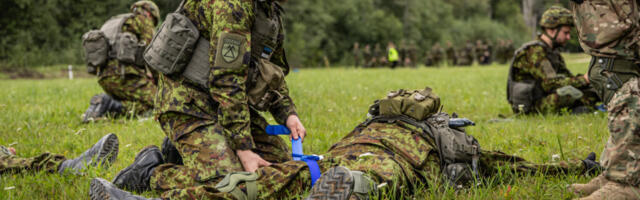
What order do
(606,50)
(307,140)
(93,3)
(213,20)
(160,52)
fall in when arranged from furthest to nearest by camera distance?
(93,3)
(307,140)
(160,52)
(213,20)
(606,50)

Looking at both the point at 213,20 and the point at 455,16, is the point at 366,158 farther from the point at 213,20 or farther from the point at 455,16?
the point at 455,16

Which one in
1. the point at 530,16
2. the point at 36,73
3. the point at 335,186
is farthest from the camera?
the point at 530,16

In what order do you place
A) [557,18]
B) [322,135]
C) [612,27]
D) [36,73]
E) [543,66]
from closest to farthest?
[612,27] < [322,135] < [557,18] < [543,66] < [36,73]

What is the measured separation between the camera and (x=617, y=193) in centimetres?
263

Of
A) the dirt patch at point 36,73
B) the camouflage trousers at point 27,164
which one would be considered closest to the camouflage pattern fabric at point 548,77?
the camouflage trousers at point 27,164

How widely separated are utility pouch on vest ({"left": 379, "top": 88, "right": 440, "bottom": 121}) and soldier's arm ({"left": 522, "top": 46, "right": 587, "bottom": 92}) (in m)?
3.63

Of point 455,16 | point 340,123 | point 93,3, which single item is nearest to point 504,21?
point 455,16

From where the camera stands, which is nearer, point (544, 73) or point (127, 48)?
point (544, 73)

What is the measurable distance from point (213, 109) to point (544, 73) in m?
4.77

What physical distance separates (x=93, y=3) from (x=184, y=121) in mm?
21797

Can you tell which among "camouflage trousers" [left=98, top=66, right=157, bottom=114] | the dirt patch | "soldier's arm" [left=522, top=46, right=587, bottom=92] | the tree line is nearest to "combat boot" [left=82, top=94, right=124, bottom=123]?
"camouflage trousers" [left=98, top=66, right=157, bottom=114]

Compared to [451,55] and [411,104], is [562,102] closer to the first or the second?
[411,104]

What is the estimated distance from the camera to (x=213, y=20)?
3100 millimetres

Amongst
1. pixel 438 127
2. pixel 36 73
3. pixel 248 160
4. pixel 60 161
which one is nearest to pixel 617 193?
pixel 438 127
